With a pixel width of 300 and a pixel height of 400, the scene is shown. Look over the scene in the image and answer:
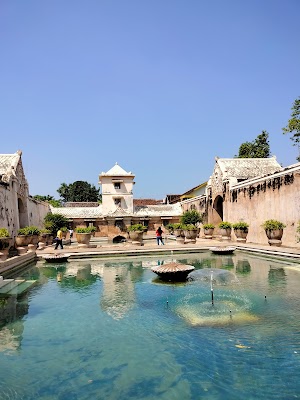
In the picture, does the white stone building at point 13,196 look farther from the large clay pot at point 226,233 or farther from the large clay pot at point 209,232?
the large clay pot at point 209,232

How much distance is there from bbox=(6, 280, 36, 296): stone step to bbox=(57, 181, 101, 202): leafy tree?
48738mm

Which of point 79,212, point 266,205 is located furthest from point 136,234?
point 79,212

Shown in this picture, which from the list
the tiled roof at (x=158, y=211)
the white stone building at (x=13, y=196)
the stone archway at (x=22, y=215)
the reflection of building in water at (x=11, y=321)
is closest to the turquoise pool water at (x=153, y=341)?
the reflection of building in water at (x=11, y=321)

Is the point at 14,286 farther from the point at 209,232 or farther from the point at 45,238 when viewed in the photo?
the point at 209,232

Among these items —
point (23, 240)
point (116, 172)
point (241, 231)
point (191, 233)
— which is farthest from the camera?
point (116, 172)

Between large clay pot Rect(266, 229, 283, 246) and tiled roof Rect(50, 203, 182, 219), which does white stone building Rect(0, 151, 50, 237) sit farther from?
large clay pot Rect(266, 229, 283, 246)

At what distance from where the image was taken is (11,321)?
5391mm

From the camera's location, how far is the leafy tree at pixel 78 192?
56719 millimetres

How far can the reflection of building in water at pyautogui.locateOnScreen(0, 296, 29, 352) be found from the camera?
14.6ft

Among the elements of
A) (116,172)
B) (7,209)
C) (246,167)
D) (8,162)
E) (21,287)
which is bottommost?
(21,287)

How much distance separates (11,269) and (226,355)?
7.92m

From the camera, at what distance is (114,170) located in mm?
33688

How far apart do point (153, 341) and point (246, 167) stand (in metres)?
18.5

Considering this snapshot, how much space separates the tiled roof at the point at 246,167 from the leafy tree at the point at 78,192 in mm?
38189
